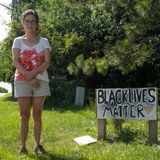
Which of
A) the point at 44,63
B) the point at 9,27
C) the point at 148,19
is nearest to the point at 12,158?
the point at 44,63

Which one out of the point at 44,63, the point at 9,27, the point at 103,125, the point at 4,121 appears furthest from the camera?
the point at 9,27

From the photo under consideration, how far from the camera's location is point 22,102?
6.36m

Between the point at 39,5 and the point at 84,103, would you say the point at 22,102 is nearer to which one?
the point at 84,103

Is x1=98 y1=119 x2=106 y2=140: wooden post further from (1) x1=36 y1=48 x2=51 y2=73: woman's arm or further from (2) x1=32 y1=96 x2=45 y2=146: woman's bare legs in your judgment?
(1) x1=36 y1=48 x2=51 y2=73: woman's arm

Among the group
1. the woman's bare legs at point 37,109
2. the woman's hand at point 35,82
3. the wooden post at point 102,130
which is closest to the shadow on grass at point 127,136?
the wooden post at point 102,130

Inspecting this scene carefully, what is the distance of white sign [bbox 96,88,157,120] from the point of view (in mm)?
7387

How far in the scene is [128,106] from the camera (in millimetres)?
7637

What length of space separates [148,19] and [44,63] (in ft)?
6.26

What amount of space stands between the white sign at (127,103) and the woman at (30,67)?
1638 mm

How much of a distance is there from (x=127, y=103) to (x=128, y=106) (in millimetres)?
50

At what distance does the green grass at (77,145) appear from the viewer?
6.45 meters

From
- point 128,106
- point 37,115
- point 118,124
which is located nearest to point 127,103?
point 128,106

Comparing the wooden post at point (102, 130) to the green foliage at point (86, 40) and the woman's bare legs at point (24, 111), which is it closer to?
the woman's bare legs at point (24, 111)

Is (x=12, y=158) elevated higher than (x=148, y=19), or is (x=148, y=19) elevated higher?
(x=148, y=19)
